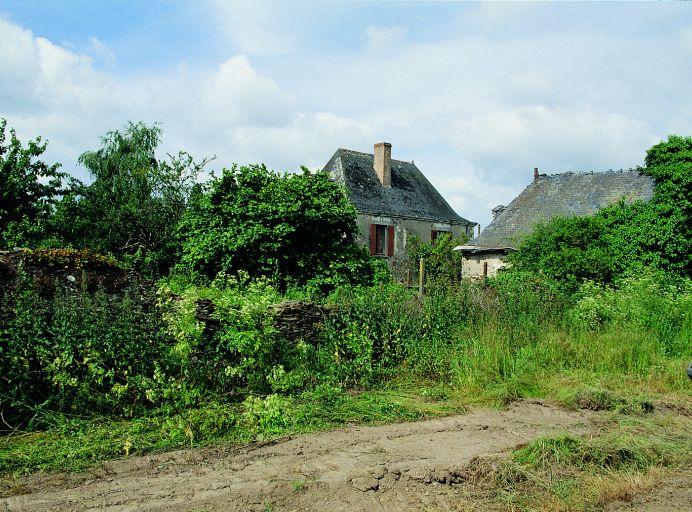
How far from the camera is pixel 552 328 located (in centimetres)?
1012

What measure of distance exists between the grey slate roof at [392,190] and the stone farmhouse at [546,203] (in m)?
7.22

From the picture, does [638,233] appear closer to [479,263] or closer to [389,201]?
[479,263]

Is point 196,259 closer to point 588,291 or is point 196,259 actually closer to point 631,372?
point 588,291

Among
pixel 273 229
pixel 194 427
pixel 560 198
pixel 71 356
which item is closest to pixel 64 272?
pixel 71 356

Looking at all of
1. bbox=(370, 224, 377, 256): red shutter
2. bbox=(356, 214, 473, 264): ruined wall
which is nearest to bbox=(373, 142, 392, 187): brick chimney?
bbox=(356, 214, 473, 264): ruined wall

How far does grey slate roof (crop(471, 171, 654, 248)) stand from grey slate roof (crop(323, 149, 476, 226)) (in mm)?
7549

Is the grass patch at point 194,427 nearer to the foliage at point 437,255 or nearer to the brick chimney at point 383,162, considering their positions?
the foliage at point 437,255

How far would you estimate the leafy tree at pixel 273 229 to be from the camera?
1409 cm

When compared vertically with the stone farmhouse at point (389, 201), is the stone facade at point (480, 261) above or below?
below

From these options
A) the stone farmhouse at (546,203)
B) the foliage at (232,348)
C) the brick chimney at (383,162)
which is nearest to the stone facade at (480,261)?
the stone farmhouse at (546,203)

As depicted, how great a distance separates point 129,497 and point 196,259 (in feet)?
33.3

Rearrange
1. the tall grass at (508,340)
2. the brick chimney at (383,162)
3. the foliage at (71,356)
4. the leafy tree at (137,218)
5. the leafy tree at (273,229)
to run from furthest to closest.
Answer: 1. the brick chimney at (383,162)
2. the leafy tree at (137,218)
3. the leafy tree at (273,229)
4. the tall grass at (508,340)
5. the foliage at (71,356)

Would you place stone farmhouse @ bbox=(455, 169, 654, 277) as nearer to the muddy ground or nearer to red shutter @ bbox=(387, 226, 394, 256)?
red shutter @ bbox=(387, 226, 394, 256)

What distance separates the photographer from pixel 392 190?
36.2m
